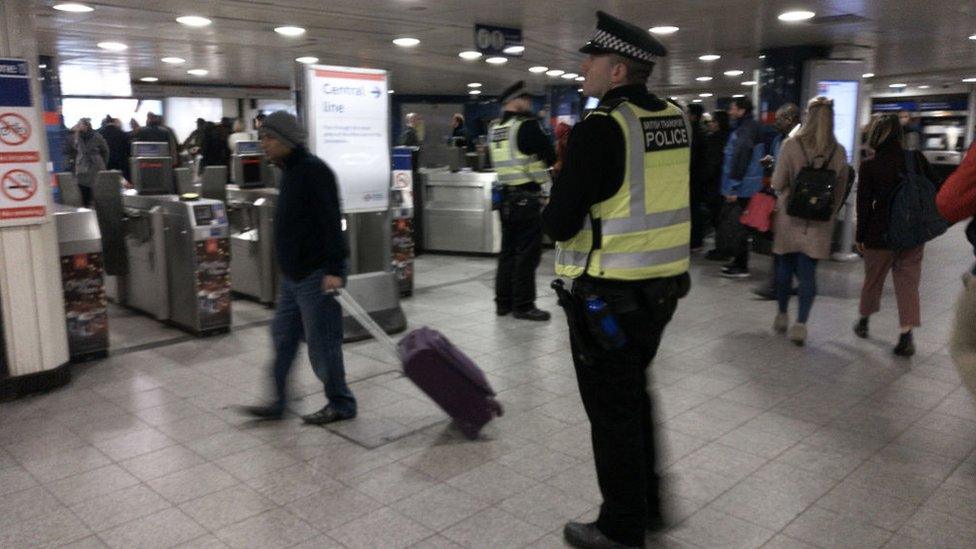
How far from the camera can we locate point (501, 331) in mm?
5828

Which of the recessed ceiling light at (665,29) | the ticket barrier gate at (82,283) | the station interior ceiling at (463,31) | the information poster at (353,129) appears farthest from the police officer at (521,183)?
the ticket barrier gate at (82,283)

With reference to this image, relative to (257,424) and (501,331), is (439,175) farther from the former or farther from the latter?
(257,424)

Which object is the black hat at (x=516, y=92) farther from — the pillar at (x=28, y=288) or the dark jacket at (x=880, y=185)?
the pillar at (x=28, y=288)

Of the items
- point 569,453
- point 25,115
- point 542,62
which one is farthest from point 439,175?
point 569,453

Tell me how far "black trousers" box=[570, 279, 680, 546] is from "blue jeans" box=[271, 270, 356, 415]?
5.29 feet

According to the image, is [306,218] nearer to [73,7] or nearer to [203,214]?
[203,214]

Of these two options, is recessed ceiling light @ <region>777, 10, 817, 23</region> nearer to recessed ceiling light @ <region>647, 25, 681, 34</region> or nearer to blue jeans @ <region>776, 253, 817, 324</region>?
recessed ceiling light @ <region>647, 25, 681, 34</region>

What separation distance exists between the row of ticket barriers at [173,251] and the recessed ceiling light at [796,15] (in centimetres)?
429

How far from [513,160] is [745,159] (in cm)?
281

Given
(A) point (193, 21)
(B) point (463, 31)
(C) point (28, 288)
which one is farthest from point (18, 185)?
(B) point (463, 31)

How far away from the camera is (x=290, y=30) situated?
8000mm

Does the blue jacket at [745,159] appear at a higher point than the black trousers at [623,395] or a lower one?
higher

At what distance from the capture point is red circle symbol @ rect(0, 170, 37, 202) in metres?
4.16

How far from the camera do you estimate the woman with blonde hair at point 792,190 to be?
5086 mm
